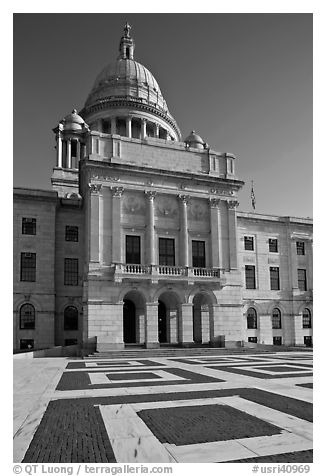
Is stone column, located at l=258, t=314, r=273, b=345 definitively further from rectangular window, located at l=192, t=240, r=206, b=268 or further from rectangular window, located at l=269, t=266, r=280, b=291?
rectangular window, located at l=192, t=240, r=206, b=268

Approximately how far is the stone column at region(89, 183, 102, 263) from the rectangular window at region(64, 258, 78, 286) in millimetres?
7577

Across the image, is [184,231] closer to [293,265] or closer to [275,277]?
[275,277]

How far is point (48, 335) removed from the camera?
Answer: 3884cm

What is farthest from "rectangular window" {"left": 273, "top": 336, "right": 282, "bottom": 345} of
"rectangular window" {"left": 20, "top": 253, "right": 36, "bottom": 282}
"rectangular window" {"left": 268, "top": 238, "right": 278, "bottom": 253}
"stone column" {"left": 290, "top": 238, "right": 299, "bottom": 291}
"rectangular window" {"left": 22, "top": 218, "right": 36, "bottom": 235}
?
"rectangular window" {"left": 22, "top": 218, "right": 36, "bottom": 235}

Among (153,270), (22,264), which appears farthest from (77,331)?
(153,270)

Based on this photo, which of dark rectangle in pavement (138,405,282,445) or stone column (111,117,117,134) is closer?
dark rectangle in pavement (138,405,282,445)

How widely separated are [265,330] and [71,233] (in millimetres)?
25214

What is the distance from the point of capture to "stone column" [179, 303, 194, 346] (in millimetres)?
36344

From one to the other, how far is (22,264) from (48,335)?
737cm

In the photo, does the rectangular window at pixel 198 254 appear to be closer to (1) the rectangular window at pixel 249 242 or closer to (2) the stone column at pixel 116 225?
(2) the stone column at pixel 116 225

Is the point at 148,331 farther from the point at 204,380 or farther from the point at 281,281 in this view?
the point at 281,281

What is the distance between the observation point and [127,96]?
215 feet

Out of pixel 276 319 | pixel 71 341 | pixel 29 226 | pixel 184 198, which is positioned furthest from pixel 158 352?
pixel 276 319
